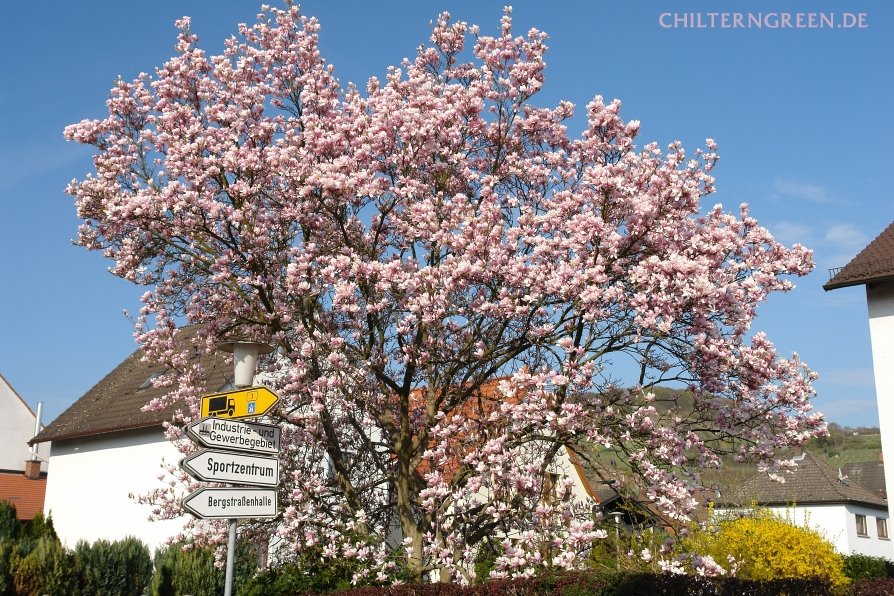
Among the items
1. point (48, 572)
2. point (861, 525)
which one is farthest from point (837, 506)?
point (48, 572)

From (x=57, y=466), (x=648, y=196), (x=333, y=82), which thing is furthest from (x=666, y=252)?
(x=57, y=466)

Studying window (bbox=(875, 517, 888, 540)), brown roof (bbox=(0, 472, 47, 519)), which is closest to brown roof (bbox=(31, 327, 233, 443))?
brown roof (bbox=(0, 472, 47, 519))

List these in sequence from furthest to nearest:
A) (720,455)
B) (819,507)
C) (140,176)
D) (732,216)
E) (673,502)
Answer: (819,507) → (140,176) → (732,216) → (720,455) → (673,502)

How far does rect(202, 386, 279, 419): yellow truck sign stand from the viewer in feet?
27.5

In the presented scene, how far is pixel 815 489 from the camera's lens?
43.7 meters

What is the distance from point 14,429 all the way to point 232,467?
118 feet

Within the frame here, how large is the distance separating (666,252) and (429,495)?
4588 millimetres

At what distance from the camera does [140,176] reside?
1258cm

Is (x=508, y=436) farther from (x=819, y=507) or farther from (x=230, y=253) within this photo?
(x=819, y=507)

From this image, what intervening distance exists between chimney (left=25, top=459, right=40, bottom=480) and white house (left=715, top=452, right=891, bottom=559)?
111 feet

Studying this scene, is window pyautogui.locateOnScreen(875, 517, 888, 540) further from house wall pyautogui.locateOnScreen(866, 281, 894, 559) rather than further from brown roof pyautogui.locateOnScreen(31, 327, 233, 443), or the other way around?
brown roof pyautogui.locateOnScreen(31, 327, 233, 443)

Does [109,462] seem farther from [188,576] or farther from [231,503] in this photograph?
[231,503]

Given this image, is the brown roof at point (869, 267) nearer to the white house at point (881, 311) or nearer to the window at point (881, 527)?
the white house at point (881, 311)

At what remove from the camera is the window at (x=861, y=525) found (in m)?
43.3
